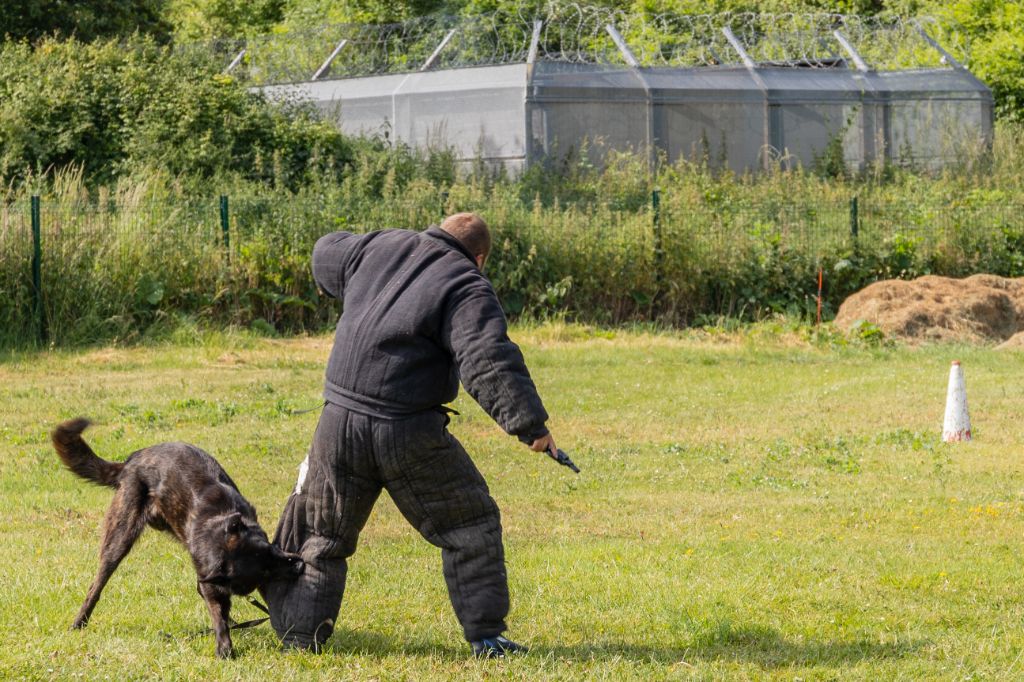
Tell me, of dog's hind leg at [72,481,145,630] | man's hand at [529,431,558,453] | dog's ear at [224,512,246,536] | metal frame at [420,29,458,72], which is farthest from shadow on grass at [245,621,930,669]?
metal frame at [420,29,458,72]

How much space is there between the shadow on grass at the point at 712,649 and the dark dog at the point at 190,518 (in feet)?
1.62

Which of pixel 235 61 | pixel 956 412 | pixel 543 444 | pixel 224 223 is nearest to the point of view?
pixel 543 444

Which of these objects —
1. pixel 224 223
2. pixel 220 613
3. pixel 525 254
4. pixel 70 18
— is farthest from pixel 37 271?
pixel 70 18

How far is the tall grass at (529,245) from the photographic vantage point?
17.6 m

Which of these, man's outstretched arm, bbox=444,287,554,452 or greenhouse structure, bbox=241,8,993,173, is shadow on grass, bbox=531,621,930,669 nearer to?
man's outstretched arm, bbox=444,287,554,452

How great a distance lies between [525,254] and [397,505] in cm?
1411

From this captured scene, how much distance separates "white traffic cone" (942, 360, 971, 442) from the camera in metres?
10.8

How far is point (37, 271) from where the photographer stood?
1720 centimetres

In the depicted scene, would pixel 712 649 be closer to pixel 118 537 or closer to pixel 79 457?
pixel 118 537

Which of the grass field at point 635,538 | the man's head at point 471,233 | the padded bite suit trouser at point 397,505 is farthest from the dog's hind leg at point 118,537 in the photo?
the man's head at point 471,233

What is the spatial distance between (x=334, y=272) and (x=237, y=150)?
1905cm

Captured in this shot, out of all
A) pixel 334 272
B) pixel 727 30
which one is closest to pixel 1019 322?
pixel 727 30

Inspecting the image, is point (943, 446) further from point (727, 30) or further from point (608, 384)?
point (727, 30)

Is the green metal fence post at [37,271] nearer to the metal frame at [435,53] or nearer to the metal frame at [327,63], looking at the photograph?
the metal frame at [435,53]
